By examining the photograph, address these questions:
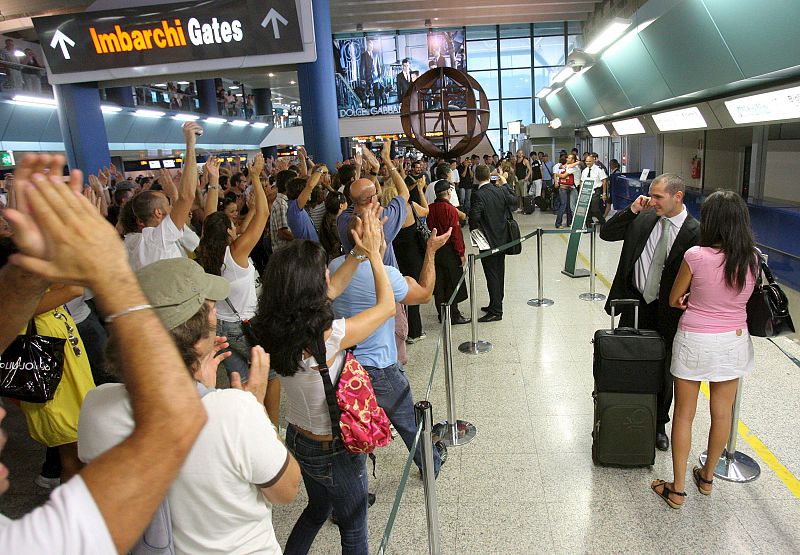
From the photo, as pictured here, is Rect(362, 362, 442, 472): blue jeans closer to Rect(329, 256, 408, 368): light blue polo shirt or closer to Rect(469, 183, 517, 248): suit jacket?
Rect(329, 256, 408, 368): light blue polo shirt

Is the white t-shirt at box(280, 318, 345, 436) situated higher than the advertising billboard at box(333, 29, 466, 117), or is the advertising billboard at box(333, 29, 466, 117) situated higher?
the advertising billboard at box(333, 29, 466, 117)

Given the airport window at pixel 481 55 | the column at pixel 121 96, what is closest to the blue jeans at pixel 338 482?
the column at pixel 121 96

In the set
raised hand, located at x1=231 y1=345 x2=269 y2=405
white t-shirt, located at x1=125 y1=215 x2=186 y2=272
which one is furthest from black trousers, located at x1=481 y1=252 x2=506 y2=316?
raised hand, located at x1=231 y1=345 x2=269 y2=405

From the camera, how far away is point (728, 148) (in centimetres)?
1228

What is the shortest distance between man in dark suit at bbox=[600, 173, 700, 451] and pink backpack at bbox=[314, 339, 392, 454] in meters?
2.33

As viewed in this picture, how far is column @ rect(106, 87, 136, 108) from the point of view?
19219mm

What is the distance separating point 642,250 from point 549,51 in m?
27.5

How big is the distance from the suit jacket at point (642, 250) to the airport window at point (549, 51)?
88.4ft

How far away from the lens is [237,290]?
12.2 feet

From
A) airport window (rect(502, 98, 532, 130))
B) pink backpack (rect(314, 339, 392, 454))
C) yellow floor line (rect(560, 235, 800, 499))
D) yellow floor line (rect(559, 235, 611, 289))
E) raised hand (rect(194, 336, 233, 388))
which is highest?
airport window (rect(502, 98, 532, 130))

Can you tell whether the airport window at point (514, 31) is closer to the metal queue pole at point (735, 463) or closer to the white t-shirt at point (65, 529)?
the metal queue pole at point (735, 463)

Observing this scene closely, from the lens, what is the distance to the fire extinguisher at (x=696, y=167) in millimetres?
13270

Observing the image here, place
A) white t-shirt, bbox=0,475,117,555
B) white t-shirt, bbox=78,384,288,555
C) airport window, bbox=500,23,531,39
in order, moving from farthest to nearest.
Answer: airport window, bbox=500,23,531,39 → white t-shirt, bbox=78,384,288,555 → white t-shirt, bbox=0,475,117,555

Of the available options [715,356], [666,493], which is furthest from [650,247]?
[666,493]
